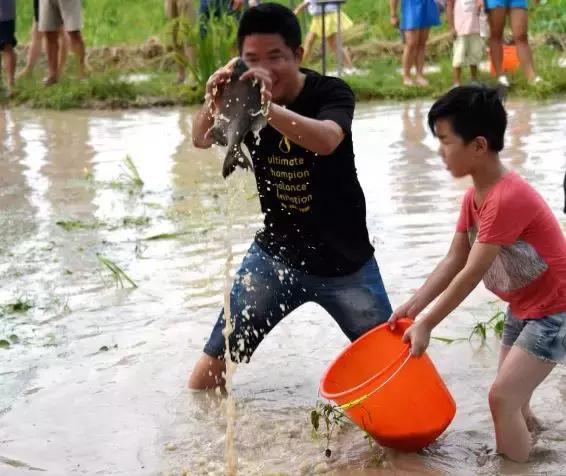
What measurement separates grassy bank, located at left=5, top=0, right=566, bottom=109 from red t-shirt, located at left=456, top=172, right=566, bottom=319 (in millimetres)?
6921

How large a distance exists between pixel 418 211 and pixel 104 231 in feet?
5.61

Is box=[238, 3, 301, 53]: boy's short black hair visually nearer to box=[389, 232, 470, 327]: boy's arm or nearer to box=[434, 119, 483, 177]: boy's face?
box=[434, 119, 483, 177]: boy's face

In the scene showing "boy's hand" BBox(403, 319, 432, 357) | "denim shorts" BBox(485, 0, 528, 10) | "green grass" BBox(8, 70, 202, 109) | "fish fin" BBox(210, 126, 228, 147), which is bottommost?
"green grass" BBox(8, 70, 202, 109)

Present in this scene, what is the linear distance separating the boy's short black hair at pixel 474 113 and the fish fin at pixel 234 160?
55 centimetres

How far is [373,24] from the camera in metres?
14.9

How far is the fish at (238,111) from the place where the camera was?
3010mm

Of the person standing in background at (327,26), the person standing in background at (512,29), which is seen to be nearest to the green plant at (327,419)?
the person standing in background at (512,29)

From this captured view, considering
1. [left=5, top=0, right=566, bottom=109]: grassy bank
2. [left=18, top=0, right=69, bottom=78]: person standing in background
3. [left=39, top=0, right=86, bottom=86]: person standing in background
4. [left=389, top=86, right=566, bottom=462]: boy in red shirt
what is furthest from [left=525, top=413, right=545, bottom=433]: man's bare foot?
[left=18, top=0, right=69, bottom=78]: person standing in background

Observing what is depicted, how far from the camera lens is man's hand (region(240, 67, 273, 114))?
297cm

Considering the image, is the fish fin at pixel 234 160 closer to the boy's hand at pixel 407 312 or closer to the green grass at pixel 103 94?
the boy's hand at pixel 407 312

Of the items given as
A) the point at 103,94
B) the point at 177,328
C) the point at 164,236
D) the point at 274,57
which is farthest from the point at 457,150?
the point at 103,94

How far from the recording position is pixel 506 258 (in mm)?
3105

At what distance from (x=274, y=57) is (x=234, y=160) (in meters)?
0.43

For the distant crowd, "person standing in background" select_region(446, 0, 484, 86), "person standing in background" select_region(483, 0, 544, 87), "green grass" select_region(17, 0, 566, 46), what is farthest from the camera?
"green grass" select_region(17, 0, 566, 46)
